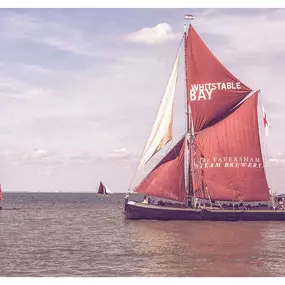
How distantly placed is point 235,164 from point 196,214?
431 centimetres

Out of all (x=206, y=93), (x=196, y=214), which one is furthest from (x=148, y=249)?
(x=206, y=93)

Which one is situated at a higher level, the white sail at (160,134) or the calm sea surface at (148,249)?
the white sail at (160,134)

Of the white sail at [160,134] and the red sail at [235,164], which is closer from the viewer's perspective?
the white sail at [160,134]

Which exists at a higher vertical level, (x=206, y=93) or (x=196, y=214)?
(x=206, y=93)

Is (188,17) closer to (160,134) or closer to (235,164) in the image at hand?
(160,134)

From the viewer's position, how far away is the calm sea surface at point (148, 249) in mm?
20516

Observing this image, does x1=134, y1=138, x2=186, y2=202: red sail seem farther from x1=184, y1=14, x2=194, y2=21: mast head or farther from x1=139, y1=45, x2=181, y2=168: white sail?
x1=184, y1=14, x2=194, y2=21: mast head

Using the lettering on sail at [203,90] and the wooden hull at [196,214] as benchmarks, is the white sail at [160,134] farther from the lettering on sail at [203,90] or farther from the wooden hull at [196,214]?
the wooden hull at [196,214]

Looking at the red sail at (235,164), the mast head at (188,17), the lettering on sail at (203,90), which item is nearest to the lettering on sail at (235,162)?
the red sail at (235,164)

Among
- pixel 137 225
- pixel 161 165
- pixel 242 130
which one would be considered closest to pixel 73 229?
pixel 137 225

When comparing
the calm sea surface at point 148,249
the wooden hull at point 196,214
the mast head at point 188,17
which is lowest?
the calm sea surface at point 148,249

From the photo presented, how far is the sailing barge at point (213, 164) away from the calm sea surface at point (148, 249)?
1043 mm

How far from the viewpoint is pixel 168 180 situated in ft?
121
